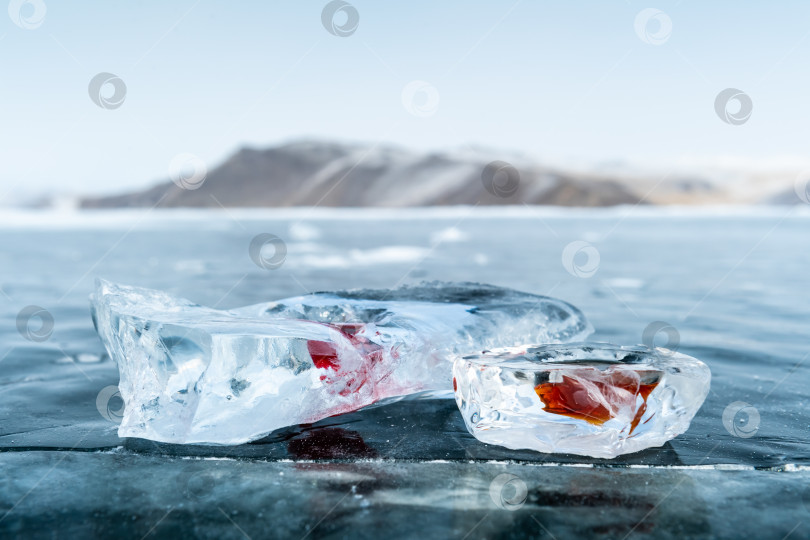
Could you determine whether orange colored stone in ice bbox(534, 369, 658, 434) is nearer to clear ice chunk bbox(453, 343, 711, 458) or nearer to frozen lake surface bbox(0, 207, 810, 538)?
clear ice chunk bbox(453, 343, 711, 458)

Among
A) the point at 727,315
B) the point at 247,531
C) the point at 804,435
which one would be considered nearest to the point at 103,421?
the point at 247,531

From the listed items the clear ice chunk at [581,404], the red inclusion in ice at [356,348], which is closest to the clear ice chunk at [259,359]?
the red inclusion in ice at [356,348]

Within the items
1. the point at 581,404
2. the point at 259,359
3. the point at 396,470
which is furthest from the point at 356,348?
the point at 581,404

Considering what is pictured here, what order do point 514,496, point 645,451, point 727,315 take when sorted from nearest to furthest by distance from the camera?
point 514,496 → point 645,451 → point 727,315

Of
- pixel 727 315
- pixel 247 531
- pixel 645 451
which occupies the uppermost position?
pixel 247 531

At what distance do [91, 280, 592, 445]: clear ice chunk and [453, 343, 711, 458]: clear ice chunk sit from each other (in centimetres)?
36

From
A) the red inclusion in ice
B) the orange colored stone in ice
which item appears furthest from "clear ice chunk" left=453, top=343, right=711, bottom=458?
the red inclusion in ice

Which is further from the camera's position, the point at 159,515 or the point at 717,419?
the point at 717,419

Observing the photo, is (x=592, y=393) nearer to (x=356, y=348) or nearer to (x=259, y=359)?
(x=356, y=348)

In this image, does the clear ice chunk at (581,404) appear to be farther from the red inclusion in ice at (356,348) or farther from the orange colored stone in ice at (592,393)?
the red inclusion in ice at (356,348)

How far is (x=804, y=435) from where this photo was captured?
1818 mm

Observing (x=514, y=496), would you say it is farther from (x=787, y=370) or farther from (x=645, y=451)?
(x=787, y=370)

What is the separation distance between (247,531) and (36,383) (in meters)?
1.52

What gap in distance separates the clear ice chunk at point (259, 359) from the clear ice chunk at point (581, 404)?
361 millimetres
